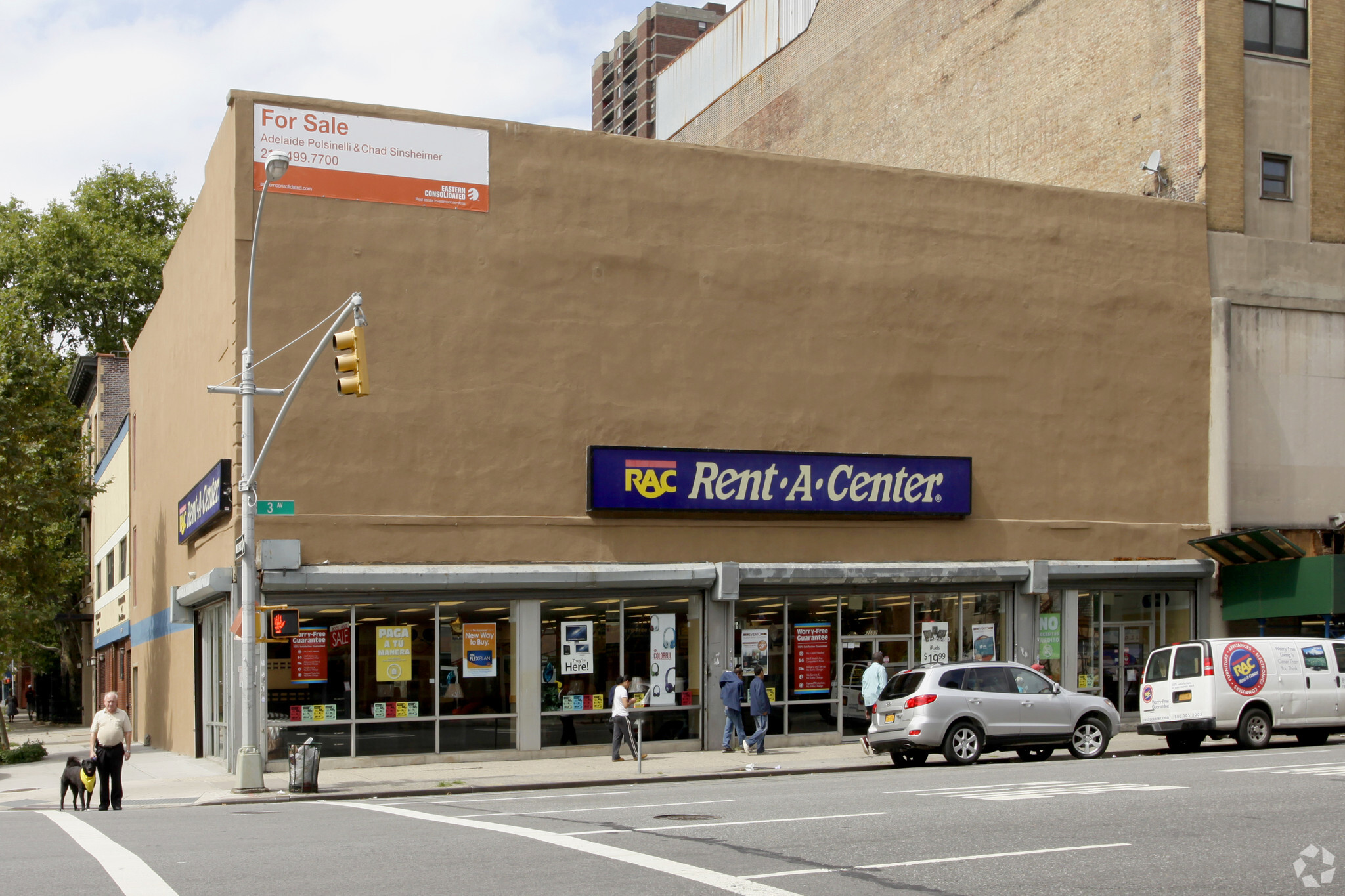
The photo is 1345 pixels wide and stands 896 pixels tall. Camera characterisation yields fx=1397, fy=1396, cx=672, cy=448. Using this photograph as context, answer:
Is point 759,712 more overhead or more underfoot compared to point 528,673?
more underfoot

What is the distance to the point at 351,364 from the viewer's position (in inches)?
700

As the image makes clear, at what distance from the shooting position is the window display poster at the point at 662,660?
2622cm

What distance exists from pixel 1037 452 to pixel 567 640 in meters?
10.8

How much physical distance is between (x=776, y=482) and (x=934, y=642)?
484 cm

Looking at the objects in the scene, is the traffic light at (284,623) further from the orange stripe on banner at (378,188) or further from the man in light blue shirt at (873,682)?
the man in light blue shirt at (873,682)

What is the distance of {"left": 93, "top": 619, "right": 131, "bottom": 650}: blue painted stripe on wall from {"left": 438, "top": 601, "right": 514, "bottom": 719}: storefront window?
20433 mm

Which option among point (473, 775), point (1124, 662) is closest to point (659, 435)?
point (473, 775)

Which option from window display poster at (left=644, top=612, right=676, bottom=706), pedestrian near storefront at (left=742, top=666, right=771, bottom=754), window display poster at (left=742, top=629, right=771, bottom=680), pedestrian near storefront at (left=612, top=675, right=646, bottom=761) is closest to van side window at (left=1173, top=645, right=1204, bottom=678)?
pedestrian near storefront at (left=742, top=666, right=771, bottom=754)

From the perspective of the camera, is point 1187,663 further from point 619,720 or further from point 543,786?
point 543,786

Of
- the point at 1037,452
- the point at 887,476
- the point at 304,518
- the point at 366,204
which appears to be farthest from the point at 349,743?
the point at 1037,452

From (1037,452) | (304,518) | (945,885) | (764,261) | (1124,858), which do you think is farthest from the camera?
(1037,452)

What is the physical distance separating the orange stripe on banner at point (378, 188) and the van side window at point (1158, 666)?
561 inches

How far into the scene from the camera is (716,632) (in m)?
26.5

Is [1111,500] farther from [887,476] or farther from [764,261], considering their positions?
[764,261]
